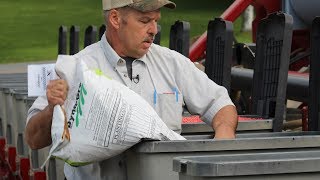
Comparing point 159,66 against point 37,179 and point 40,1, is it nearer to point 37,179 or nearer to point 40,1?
point 37,179

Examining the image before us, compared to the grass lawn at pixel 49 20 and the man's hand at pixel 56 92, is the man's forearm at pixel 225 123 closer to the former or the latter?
the man's hand at pixel 56 92

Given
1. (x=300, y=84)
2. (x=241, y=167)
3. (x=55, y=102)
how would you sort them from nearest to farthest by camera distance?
(x=241, y=167)
(x=55, y=102)
(x=300, y=84)

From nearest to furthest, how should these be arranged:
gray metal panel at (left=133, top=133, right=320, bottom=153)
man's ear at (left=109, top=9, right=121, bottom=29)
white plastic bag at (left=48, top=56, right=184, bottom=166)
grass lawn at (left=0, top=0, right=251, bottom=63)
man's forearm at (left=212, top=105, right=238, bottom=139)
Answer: gray metal panel at (left=133, top=133, right=320, bottom=153) → white plastic bag at (left=48, top=56, right=184, bottom=166) → man's forearm at (left=212, top=105, right=238, bottom=139) → man's ear at (left=109, top=9, right=121, bottom=29) → grass lawn at (left=0, top=0, right=251, bottom=63)

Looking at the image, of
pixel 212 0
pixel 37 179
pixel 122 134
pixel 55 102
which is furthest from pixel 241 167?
pixel 212 0

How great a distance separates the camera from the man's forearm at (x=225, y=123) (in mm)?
4207

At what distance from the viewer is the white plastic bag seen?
3646 millimetres

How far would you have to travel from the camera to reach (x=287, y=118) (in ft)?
32.1

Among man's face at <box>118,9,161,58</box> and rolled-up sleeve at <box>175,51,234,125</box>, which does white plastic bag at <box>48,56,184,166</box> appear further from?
rolled-up sleeve at <box>175,51,234,125</box>

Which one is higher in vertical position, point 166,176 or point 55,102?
point 55,102

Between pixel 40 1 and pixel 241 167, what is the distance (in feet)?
136

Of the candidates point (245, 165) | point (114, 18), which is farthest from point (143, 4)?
point (245, 165)

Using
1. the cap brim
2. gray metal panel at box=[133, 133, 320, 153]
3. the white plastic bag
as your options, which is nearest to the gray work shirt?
the cap brim

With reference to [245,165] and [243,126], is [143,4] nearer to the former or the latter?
[243,126]

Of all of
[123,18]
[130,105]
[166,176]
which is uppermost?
[123,18]
